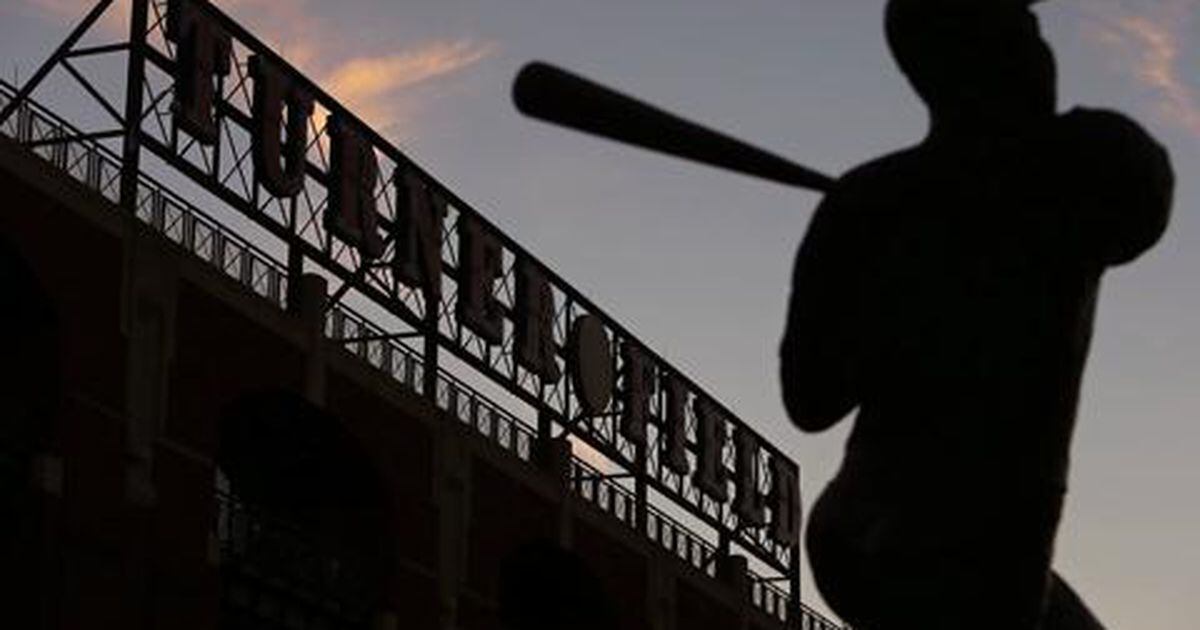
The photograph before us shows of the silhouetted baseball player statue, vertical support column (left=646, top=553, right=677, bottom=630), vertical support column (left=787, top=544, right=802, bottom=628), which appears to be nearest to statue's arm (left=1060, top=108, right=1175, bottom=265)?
the silhouetted baseball player statue

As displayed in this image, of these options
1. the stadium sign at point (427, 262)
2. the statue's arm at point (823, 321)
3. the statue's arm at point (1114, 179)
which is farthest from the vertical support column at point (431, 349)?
the statue's arm at point (1114, 179)

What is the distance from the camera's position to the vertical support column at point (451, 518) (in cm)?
4003

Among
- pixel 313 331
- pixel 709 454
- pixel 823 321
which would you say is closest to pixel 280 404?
pixel 313 331

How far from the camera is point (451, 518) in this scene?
4044 centimetres

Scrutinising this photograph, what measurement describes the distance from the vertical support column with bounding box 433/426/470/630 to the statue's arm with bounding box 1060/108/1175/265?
34.6 meters

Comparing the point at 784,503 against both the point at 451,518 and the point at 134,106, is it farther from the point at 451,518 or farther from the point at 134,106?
the point at 134,106

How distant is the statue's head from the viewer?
18.4 ft

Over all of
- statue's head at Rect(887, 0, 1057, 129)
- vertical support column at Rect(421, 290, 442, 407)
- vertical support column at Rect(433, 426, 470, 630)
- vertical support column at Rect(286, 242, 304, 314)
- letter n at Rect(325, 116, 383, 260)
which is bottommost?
statue's head at Rect(887, 0, 1057, 129)

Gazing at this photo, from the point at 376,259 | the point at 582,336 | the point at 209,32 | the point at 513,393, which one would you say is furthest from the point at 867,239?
the point at 582,336

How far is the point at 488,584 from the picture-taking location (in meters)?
41.8

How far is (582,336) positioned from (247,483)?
935cm

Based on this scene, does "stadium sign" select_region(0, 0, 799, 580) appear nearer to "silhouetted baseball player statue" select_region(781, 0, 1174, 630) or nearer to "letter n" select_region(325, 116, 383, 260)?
"letter n" select_region(325, 116, 383, 260)

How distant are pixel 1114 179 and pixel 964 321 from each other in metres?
0.42

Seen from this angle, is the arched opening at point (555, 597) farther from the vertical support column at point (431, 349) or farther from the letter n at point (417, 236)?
the letter n at point (417, 236)
